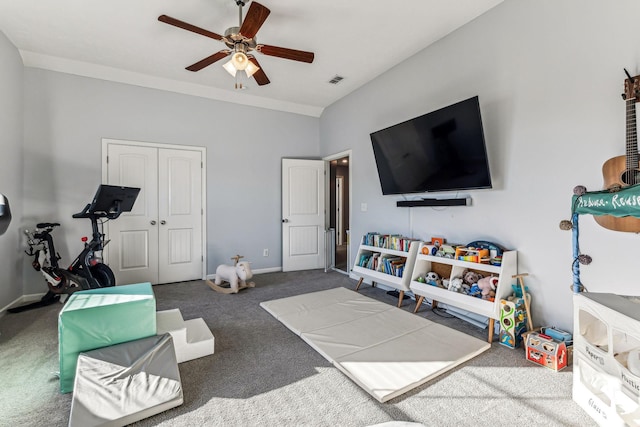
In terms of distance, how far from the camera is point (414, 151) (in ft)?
10.9

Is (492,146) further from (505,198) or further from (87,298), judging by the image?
(87,298)

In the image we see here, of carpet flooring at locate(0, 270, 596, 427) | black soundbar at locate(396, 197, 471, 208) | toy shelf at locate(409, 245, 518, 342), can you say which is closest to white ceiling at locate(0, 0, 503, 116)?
black soundbar at locate(396, 197, 471, 208)

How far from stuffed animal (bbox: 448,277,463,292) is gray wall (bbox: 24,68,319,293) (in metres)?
3.08

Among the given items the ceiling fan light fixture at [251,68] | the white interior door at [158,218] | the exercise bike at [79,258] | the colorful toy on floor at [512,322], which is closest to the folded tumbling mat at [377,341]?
the colorful toy on floor at [512,322]

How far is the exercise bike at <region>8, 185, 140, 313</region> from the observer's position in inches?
134

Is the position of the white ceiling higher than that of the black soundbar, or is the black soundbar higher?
the white ceiling

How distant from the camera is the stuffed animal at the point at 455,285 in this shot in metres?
2.80

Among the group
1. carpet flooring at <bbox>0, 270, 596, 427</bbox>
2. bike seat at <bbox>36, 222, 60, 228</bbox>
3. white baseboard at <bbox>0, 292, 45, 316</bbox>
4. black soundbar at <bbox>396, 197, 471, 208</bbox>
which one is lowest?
carpet flooring at <bbox>0, 270, 596, 427</bbox>

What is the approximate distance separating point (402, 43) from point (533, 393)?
11.0 feet

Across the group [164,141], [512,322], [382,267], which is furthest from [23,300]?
[512,322]

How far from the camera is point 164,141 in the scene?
14.3 ft

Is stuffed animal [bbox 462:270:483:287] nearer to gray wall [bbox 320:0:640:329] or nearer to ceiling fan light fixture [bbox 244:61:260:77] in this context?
A: gray wall [bbox 320:0:640:329]

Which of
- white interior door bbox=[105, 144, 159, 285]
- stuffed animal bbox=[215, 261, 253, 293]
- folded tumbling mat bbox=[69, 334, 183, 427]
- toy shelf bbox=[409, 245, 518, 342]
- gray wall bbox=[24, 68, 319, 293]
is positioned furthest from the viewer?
white interior door bbox=[105, 144, 159, 285]

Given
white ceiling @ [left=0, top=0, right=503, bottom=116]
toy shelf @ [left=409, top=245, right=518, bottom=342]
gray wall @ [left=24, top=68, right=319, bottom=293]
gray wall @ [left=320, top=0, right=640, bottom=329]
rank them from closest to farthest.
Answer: gray wall @ [left=320, top=0, right=640, bottom=329] → toy shelf @ [left=409, top=245, right=518, bottom=342] → white ceiling @ [left=0, top=0, right=503, bottom=116] → gray wall @ [left=24, top=68, right=319, bottom=293]
